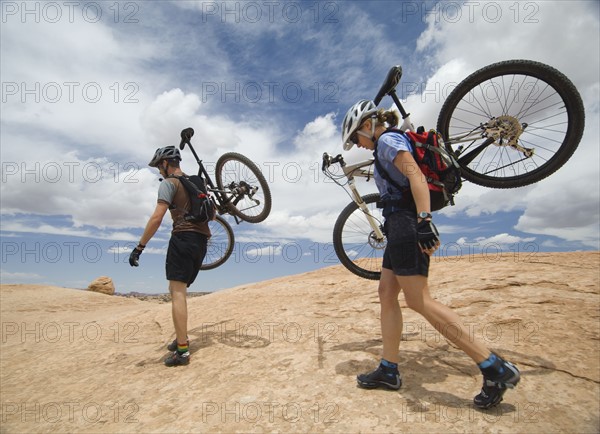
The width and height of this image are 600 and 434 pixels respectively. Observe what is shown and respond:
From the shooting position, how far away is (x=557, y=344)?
3381 mm

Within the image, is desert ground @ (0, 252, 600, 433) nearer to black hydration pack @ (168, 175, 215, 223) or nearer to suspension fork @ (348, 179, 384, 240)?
suspension fork @ (348, 179, 384, 240)

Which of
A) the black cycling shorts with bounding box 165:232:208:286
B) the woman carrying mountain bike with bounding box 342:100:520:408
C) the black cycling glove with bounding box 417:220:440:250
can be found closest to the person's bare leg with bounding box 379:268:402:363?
the woman carrying mountain bike with bounding box 342:100:520:408

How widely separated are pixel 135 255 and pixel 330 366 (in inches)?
115

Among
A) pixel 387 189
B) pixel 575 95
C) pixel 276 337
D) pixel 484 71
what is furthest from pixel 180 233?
pixel 575 95

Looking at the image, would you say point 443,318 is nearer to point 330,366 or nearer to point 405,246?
point 405,246

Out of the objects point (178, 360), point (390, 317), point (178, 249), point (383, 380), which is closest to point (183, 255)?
point (178, 249)

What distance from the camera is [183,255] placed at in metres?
4.50

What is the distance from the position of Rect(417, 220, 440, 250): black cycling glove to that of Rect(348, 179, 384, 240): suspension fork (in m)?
2.14

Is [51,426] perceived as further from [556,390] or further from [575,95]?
[575,95]

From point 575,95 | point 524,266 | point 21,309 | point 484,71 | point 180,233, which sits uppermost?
point 484,71

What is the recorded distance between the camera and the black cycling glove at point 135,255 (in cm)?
429

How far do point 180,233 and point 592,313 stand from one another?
5258 millimetres

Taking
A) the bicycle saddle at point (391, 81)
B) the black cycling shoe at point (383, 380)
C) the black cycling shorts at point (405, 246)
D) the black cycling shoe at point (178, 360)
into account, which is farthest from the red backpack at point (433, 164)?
the black cycling shoe at point (178, 360)

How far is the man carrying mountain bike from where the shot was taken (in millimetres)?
4281
